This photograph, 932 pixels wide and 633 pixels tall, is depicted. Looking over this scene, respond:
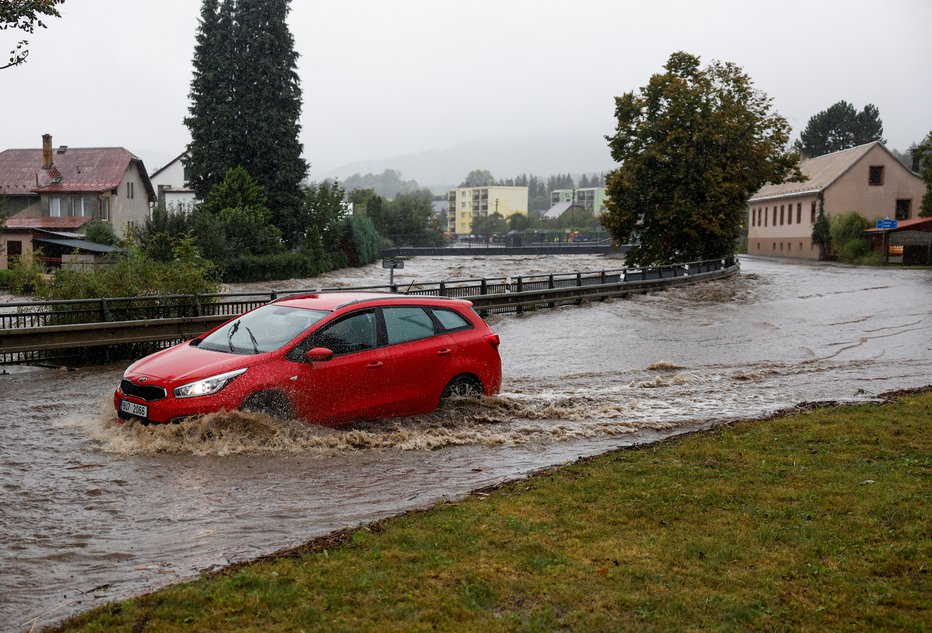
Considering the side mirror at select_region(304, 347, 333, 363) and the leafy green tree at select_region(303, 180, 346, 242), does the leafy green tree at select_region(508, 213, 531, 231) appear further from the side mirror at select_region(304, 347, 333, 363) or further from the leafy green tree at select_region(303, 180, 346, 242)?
the side mirror at select_region(304, 347, 333, 363)

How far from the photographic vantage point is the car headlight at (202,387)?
373 inches

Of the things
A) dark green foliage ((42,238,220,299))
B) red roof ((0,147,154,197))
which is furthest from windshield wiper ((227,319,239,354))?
red roof ((0,147,154,197))

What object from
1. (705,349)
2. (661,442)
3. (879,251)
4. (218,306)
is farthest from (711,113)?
(661,442)

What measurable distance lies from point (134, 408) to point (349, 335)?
245cm

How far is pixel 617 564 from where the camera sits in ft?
19.2

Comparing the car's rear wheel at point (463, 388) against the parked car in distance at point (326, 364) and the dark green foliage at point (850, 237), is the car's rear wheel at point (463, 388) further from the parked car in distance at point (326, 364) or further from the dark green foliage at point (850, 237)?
the dark green foliage at point (850, 237)

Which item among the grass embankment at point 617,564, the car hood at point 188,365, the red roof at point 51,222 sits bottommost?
the grass embankment at point 617,564

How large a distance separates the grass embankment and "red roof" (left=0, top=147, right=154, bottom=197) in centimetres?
6810

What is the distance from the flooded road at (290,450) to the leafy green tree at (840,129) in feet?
340

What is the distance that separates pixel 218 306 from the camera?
2027cm

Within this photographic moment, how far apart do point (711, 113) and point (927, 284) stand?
15.1 m

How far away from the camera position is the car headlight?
31.1 ft

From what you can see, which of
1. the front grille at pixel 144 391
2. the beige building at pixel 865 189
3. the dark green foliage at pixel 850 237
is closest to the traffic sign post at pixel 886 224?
the dark green foliage at pixel 850 237

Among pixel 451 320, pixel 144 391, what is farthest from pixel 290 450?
pixel 451 320
